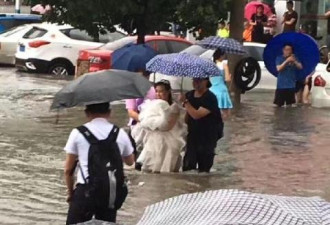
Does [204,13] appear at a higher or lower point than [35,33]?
higher

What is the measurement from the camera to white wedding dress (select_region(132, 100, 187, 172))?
11.0 m

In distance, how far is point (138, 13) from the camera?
69.5 feet

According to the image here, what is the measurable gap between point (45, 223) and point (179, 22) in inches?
511

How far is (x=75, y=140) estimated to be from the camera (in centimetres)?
639

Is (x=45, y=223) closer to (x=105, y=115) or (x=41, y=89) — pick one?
(x=105, y=115)

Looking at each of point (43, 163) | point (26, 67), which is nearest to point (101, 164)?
point (43, 163)

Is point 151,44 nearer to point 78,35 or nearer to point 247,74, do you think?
point 247,74

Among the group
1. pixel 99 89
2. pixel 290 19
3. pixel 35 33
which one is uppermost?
pixel 99 89

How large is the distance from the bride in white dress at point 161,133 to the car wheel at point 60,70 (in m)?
14.2

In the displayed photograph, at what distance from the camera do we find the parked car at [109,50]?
21.3 metres

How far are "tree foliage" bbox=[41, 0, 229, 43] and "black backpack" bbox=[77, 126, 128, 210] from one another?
1354cm

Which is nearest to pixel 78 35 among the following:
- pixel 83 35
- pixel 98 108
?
pixel 83 35

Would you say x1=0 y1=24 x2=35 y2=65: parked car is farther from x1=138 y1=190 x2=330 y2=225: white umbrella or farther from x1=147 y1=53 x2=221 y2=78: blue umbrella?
x1=138 y1=190 x2=330 y2=225: white umbrella

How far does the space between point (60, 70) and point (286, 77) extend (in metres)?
8.09
